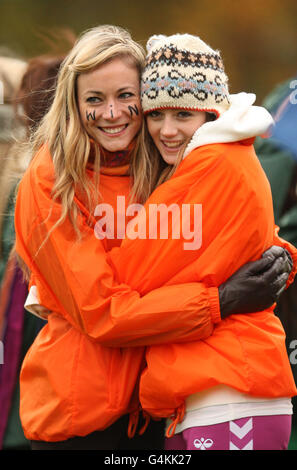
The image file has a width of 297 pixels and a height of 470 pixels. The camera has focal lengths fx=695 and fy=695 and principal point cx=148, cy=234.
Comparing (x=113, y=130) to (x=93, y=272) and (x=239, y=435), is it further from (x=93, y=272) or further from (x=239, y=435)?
(x=239, y=435)

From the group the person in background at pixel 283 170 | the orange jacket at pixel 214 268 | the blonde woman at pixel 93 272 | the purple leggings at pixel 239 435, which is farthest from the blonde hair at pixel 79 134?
the person in background at pixel 283 170

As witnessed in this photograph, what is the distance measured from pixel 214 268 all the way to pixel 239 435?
0.57m

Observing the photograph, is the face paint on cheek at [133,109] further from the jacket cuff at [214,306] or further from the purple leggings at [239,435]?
the purple leggings at [239,435]

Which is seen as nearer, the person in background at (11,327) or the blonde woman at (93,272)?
the blonde woman at (93,272)

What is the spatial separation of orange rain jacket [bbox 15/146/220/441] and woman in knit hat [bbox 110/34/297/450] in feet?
0.25

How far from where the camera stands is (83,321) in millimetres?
2387

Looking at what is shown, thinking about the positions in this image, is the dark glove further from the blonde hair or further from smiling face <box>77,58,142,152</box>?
smiling face <box>77,58,142,152</box>

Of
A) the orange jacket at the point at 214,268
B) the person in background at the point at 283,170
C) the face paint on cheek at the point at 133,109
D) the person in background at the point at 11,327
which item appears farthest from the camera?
the person in background at the point at 283,170

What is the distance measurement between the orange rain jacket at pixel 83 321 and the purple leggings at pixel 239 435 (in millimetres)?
279

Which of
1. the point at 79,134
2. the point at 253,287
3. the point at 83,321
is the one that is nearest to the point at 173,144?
the point at 79,134

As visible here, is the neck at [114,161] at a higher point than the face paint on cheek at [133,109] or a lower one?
lower

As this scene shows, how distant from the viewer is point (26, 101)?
352cm

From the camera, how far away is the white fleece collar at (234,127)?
7.79ft
